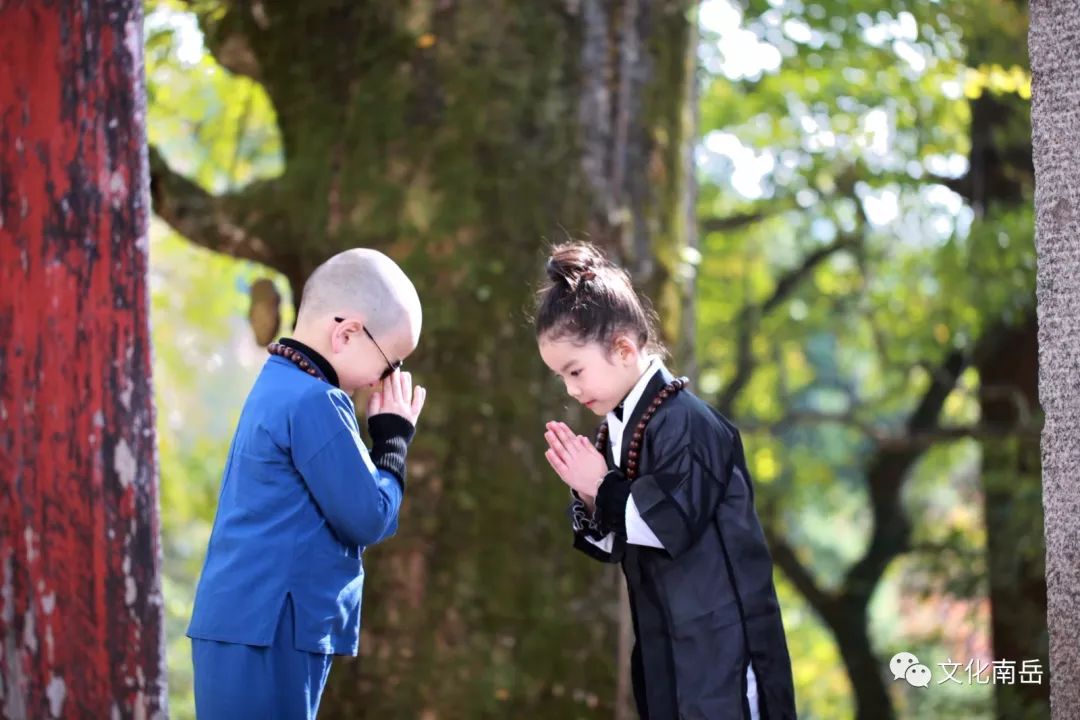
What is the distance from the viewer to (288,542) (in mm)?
3156

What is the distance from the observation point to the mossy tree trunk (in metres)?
4.70

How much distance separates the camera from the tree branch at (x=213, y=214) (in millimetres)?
5070

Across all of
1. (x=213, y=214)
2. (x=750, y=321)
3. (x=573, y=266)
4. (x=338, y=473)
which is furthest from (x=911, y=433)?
(x=338, y=473)

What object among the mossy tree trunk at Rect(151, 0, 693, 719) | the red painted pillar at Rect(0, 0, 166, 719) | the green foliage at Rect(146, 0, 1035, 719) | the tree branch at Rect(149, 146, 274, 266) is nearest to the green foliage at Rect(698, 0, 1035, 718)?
the green foliage at Rect(146, 0, 1035, 719)

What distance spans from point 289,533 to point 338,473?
195 mm

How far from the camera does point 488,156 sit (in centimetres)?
482

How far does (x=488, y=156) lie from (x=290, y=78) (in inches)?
36.8

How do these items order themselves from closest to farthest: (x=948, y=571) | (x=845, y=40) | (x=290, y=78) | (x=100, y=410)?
1. (x=100, y=410)
2. (x=290, y=78)
3. (x=845, y=40)
4. (x=948, y=571)

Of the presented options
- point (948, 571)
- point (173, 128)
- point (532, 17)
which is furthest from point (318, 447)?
point (948, 571)

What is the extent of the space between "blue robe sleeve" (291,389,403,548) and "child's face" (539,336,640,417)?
586 mm

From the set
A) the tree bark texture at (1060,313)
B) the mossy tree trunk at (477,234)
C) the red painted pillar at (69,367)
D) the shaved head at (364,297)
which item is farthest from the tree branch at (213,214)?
the tree bark texture at (1060,313)

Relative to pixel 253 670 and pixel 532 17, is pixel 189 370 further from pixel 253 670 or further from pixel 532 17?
pixel 253 670

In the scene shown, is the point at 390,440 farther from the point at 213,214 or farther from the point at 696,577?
the point at 213,214

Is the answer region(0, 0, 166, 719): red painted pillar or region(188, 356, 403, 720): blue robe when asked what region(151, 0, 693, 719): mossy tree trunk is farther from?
region(0, 0, 166, 719): red painted pillar
